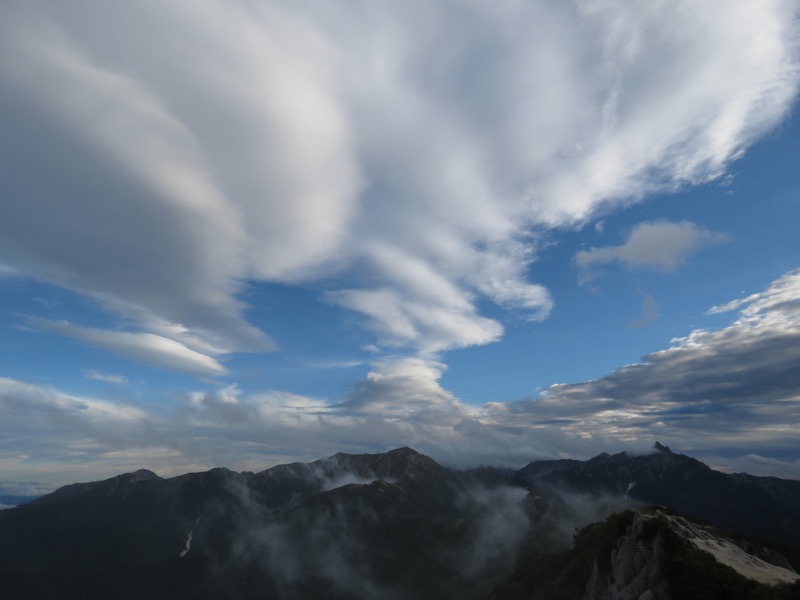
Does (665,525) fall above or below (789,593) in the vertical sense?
above

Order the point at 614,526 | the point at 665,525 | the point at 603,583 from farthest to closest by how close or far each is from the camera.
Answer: the point at 614,526 → the point at 603,583 → the point at 665,525

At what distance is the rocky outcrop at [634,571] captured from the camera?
112250 mm

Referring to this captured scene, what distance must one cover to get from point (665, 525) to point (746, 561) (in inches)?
1857

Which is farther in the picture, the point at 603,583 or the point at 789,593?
the point at 603,583

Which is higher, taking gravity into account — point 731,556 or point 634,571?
point 731,556

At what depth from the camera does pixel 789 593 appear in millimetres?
101625

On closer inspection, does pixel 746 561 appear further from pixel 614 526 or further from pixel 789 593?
pixel 789 593

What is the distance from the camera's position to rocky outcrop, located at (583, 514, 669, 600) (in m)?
112

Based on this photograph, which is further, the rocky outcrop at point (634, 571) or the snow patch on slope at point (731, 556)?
the snow patch on slope at point (731, 556)

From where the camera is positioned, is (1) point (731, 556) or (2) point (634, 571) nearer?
(2) point (634, 571)

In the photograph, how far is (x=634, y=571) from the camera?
124 metres

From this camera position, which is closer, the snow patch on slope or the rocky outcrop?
the rocky outcrop

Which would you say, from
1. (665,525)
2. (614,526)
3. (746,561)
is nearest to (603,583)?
(614,526)

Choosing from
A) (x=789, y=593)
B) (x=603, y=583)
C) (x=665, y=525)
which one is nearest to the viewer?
Result: (x=789, y=593)
